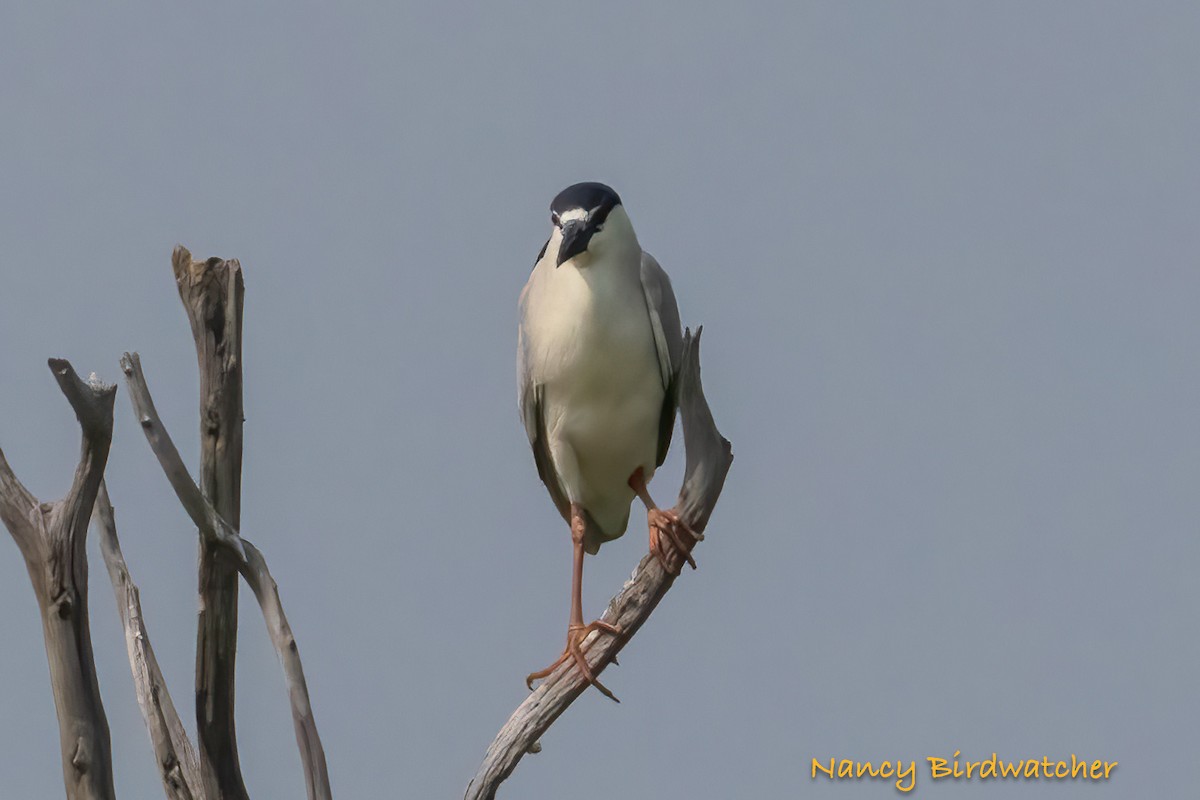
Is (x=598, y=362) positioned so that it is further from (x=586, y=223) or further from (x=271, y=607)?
(x=271, y=607)

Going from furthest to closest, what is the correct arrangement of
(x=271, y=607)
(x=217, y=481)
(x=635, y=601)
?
(x=217, y=481)
(x=635, y=601)
(x=271, y=607)

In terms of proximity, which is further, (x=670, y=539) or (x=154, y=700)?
(x=154, y=700)

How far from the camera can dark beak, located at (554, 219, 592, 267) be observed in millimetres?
5051

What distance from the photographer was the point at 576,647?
5.23 m

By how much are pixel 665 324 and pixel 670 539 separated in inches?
31.3

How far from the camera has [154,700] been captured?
536cm

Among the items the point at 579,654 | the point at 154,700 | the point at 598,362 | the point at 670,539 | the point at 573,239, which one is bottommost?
the point at 579,654

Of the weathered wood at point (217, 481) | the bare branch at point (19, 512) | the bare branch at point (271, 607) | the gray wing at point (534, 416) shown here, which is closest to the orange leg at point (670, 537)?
the gray wing at point (534, 416)

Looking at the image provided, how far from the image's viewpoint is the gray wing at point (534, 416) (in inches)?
212

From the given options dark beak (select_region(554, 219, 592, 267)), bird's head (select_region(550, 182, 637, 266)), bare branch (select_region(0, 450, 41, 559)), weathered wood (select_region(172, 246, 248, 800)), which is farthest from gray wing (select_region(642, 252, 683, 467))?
bare branch (select_region(0, 450, 41, 559))

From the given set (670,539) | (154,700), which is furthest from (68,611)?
(670,539)

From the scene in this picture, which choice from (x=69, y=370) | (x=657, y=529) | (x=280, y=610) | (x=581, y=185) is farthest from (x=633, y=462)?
(x=69, y=370)

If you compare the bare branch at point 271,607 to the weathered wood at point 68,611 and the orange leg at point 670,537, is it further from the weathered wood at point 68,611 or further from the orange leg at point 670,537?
the orange leg at point 670,537

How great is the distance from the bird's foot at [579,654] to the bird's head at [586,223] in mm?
1297
